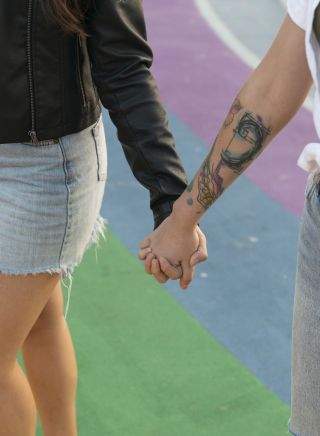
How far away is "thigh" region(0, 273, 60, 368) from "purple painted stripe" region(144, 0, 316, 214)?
7.55 feet

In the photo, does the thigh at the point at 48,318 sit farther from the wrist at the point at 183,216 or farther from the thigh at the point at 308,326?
the thigh at the point at 308,326

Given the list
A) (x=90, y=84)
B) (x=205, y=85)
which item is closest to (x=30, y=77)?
(x=90, y=84)

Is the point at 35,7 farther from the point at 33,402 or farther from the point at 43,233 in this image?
the point at 33,402

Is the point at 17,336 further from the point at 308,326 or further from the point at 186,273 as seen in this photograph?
the point at 308,326

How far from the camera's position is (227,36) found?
671cm

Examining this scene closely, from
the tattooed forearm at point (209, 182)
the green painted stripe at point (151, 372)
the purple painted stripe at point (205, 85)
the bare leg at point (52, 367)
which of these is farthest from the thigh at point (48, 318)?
the purple painted stripe at point (205, 85)

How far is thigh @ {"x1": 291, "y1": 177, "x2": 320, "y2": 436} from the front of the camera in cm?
203

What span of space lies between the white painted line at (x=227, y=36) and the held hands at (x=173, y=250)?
3.32 metres

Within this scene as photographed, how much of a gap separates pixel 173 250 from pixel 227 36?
441 cm

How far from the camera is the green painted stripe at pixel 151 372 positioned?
3307 millimetres

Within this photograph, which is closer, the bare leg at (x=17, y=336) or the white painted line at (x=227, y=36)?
the bare leg at (x=17, y=336)

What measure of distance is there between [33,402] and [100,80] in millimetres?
951

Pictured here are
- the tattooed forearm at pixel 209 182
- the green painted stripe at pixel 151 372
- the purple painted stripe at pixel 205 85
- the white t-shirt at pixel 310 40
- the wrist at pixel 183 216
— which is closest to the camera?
the white t-shirt at pixel 310 40

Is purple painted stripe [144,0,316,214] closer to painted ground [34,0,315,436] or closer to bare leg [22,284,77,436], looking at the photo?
painted ground [34,0,315,436]
